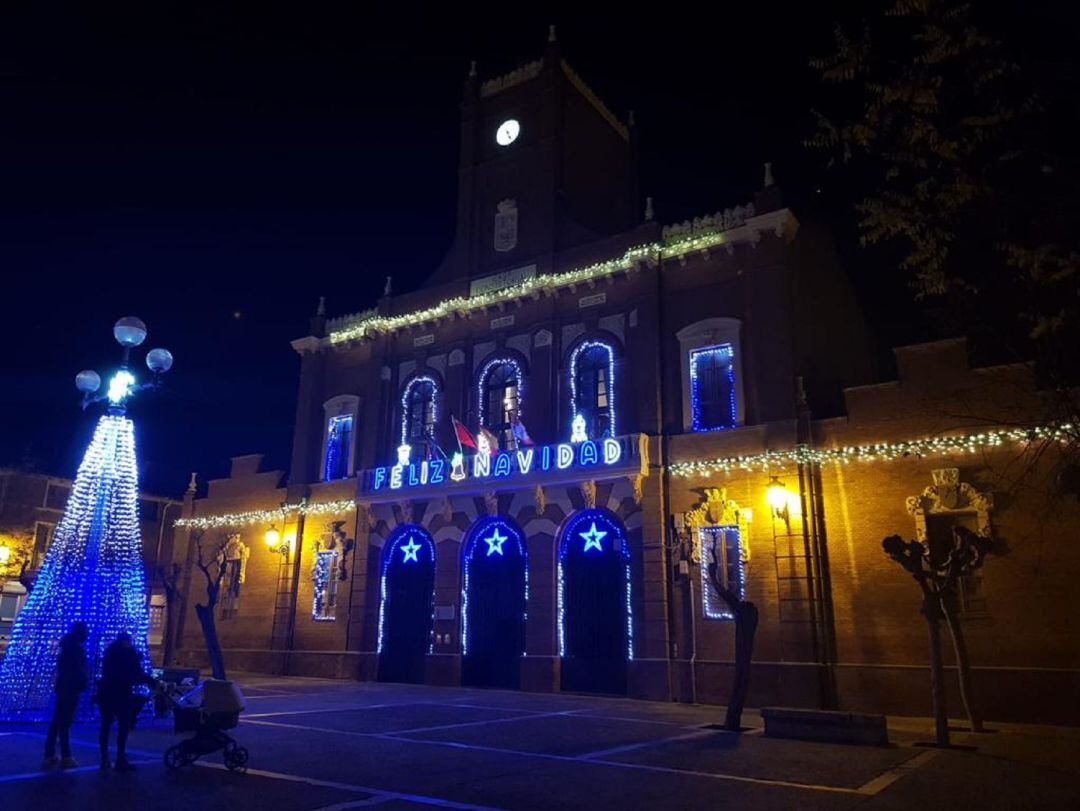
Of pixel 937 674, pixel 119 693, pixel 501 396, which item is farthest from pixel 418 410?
pixel 937 674

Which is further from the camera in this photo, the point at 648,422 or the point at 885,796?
the point at 648,422

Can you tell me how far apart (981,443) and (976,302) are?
878cm

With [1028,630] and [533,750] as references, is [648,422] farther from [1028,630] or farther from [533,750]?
[533,750]

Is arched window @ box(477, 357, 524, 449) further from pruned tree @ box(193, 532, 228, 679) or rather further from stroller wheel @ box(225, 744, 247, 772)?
stroller wheel @ box(225, 744, 247, 772)

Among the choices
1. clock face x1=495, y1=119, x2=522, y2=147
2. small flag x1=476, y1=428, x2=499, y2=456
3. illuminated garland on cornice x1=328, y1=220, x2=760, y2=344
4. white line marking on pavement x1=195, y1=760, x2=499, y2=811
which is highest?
clock face x1=495, y1=119, x2=522, y2=147

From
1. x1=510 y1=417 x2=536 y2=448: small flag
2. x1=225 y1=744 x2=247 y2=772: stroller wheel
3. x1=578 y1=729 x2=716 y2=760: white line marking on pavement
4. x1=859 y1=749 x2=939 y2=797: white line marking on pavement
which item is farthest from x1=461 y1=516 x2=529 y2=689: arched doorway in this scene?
x1=225 y1=744 x2=247 y2=772: stroller wheel

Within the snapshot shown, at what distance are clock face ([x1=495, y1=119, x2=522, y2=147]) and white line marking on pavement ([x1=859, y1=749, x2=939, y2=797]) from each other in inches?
885

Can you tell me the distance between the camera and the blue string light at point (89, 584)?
1388cm

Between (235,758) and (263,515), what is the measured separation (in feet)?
68.1

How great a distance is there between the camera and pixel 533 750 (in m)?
11.5

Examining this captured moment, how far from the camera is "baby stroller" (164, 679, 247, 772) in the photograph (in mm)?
9750

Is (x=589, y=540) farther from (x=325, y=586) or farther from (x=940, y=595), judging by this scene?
(x=325, y=586)

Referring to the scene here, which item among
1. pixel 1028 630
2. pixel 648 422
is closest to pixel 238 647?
pixel 648 422

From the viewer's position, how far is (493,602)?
23219 mm
